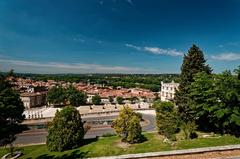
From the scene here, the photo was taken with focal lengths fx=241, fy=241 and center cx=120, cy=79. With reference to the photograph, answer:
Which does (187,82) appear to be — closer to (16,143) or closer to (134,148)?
(134,148)

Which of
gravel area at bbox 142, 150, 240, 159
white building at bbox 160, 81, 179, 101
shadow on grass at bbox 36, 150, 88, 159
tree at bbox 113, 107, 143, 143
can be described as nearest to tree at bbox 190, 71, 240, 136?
gravel area at bbox 142, 150, 240, 159

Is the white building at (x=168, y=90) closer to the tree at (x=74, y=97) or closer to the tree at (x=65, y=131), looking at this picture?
the tree at (x=74, y=97)

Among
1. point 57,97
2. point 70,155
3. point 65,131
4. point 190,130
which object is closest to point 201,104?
point 190,130

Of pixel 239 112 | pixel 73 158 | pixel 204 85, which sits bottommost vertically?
pixel 73 158

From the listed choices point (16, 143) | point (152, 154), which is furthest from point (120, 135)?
point (16, 143)

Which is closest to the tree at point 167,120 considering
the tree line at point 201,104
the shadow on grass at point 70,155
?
the tree line at point 201,104

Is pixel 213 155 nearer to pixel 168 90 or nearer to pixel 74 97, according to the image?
pixel 168 90
